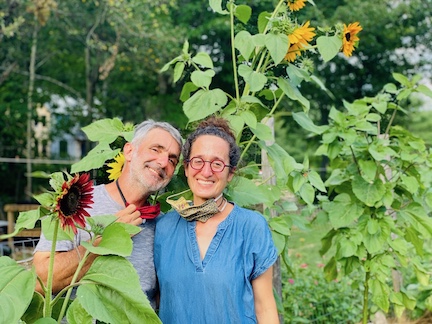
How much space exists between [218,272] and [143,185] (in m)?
0.44

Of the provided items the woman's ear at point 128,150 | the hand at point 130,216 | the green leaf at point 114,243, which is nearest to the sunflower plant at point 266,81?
the woman's ear at point 128,150

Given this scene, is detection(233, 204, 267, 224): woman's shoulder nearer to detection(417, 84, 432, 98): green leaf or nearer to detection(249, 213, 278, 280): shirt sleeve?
detection(249, 213, 278, 280): shirt sleeve

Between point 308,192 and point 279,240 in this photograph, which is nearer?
point 279,240

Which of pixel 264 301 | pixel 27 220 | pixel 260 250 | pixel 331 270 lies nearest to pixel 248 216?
pixel 260 250

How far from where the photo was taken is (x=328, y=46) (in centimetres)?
238

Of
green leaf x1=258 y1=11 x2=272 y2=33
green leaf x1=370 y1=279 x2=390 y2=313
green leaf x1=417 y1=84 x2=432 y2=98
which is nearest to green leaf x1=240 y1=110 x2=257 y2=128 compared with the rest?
green leaf x1=258 y1=11 x2=272 y2=33

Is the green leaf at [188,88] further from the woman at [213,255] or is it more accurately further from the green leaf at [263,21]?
the woman at [213,255]

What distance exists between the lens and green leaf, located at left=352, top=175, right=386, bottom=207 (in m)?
3.21

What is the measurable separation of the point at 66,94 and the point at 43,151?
1.80m

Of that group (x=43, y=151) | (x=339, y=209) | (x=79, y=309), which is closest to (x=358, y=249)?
(x=339, y=209)

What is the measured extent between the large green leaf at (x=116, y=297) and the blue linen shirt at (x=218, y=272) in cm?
36

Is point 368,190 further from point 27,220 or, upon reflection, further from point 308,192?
point 27,220

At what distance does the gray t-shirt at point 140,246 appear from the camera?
6.56ft

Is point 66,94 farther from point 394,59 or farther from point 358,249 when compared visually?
point 358,249
